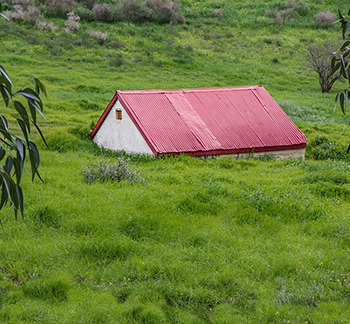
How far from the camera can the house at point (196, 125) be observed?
43.4ft

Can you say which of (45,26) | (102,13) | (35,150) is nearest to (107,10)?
(102,13)

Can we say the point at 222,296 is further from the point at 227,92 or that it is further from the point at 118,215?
the point at 227,92

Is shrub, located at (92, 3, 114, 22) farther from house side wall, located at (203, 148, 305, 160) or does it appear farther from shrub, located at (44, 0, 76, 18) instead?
house side wall, located at (203, 148, 305, 160)

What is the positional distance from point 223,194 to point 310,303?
12.8ft

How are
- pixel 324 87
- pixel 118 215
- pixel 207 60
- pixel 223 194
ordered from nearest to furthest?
pixel 118 215 < pixel 223 194 < pixel 324 87 < pixel 207 60

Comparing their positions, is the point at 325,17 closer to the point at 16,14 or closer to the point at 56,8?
the point at 56,8

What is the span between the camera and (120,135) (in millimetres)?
13984

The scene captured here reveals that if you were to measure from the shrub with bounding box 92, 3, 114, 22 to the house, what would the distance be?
24.0 metres

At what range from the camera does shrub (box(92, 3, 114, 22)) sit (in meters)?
36.9

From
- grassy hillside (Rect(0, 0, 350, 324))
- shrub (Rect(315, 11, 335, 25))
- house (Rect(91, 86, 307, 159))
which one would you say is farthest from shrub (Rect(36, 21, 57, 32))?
shrub (Rect(315, 11, 335, 25))

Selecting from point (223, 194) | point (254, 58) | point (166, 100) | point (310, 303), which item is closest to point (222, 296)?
point (310, 303)

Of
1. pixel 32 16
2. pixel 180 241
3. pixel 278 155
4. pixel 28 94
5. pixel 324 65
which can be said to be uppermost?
pixel 28 94

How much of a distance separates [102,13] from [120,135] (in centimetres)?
2548

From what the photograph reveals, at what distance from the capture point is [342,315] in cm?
587
